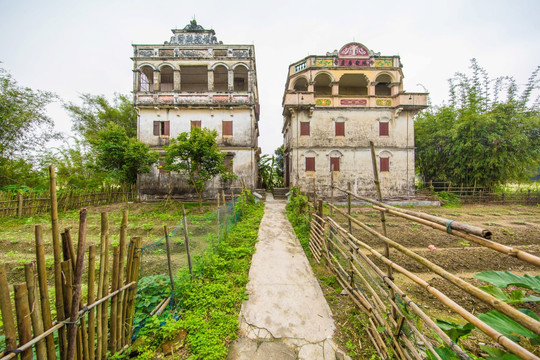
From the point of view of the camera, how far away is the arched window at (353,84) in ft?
49.6

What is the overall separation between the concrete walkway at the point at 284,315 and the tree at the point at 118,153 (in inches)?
415

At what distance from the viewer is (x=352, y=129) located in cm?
1453

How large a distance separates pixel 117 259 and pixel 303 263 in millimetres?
3925

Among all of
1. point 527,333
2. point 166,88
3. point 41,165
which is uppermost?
point 166,88

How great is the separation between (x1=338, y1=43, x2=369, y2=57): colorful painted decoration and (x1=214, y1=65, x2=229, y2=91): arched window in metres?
8.75

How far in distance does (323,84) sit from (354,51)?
3.03 m

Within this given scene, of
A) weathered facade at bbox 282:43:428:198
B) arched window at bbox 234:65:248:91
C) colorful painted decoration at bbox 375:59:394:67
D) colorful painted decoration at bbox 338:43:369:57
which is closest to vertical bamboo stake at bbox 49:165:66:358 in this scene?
weathered facade at bbox 282:43:428:198

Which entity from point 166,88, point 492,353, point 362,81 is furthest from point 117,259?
point 362,81

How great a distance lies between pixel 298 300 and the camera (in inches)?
142

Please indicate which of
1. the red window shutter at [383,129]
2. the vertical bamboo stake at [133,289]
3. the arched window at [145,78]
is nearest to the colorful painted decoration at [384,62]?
the red window shutter at [383,129]

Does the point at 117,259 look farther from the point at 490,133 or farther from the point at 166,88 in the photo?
the point at 490,133

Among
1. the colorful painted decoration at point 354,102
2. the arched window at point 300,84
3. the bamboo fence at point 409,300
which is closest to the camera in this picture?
the bamboo fence at point 409,300

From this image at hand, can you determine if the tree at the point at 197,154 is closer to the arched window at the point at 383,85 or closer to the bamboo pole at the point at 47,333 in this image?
the bamboo pole at the point at 47,333

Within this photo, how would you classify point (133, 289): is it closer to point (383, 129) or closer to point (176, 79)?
point (176, 79)
